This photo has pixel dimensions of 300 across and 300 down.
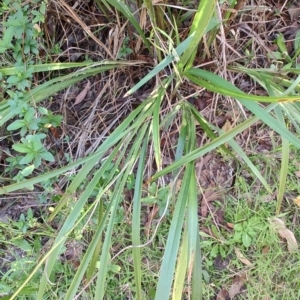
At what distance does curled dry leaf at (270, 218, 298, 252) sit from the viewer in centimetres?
122

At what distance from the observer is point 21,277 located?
1.21 m

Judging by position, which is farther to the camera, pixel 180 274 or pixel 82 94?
pixel 82 94

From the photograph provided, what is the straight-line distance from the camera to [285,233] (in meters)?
1.22

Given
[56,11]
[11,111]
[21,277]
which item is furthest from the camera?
[21,277]

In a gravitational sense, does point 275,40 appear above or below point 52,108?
above

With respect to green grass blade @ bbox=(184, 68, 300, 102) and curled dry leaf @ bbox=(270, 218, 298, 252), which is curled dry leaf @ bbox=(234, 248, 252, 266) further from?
green grass blade @ bbox=(184, 68, 300, 102)

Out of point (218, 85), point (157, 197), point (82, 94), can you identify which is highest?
point (218, 85)

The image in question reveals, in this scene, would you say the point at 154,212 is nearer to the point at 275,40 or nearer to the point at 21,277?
the point at 21,277

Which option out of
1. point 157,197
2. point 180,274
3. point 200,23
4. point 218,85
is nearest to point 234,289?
point 157,197

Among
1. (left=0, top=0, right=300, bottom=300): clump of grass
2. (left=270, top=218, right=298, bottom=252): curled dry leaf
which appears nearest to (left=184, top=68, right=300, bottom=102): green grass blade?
(left=0, top=0, right=300, bottom=300): clump of grass

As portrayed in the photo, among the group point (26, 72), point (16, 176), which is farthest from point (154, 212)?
point (26, 72)

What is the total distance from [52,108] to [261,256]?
768mm

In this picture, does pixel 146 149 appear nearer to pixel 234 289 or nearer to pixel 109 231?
pixel 109 231

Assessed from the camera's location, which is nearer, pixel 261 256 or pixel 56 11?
pixel 56 11
